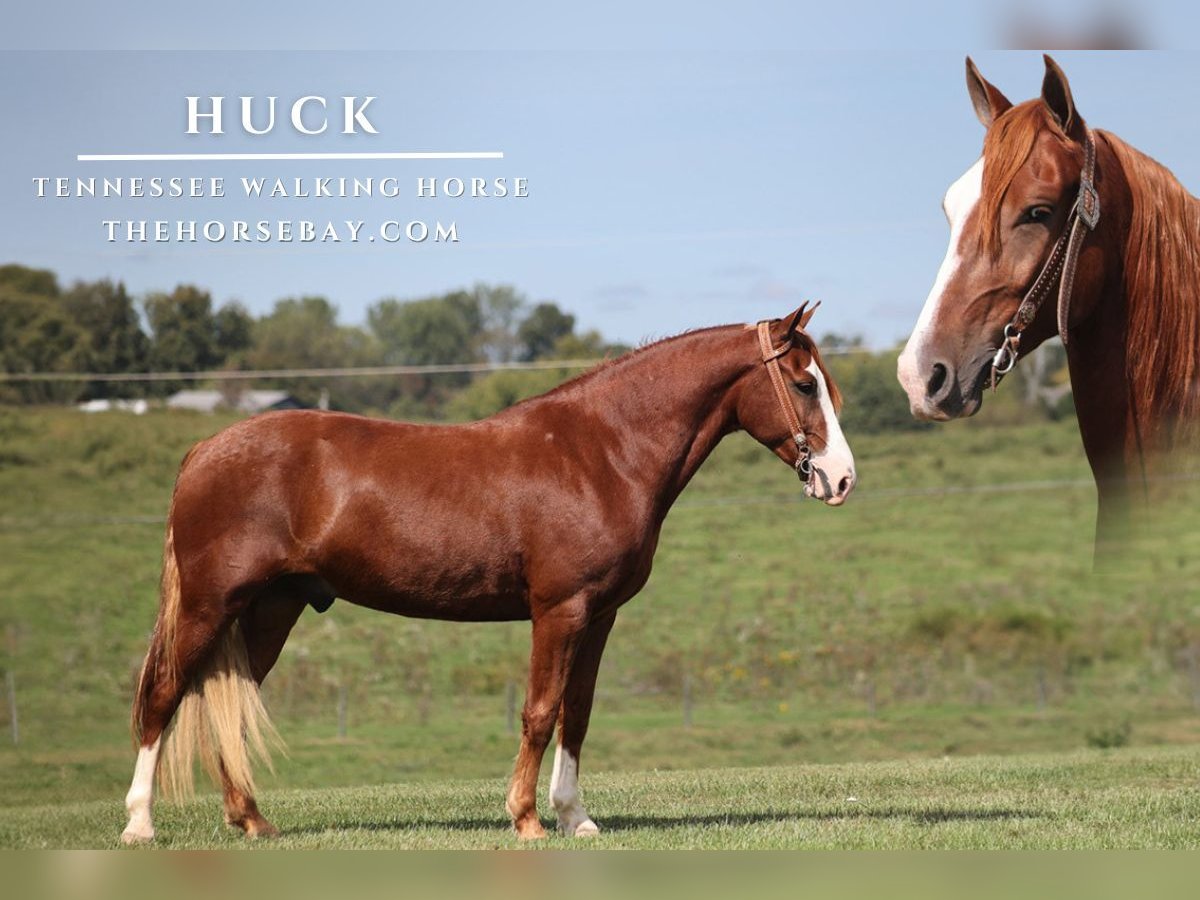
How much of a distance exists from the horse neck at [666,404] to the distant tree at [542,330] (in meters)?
21.8

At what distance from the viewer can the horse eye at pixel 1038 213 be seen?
400 centimetres

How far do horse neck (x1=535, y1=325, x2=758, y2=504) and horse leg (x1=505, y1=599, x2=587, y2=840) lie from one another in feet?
2.38

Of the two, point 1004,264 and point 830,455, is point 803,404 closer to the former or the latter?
point 830,455

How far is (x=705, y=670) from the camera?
2538cm

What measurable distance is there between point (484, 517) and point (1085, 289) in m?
3.19

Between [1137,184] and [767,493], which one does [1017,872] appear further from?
[767,493]

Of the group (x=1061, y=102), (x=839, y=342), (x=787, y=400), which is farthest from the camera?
(x=839, y=342)

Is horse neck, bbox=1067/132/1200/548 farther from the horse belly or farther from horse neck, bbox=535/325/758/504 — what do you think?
the horse belly

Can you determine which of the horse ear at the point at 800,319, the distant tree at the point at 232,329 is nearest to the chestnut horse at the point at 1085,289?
the horse ear at the point at 800,319

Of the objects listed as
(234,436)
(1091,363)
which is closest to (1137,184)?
(1091,363)

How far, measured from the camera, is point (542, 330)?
96.1 ft

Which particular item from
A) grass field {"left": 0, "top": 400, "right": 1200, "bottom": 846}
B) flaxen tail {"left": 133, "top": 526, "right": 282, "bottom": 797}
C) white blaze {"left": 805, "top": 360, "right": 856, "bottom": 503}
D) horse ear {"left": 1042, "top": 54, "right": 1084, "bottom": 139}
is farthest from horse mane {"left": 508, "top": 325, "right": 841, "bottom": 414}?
grass field {"left": 0, "top": 400, "right": 1200, "bottom": 846}

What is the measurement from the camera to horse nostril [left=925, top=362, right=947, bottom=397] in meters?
4.00

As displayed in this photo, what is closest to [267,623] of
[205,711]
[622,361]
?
[205,711]
